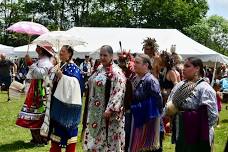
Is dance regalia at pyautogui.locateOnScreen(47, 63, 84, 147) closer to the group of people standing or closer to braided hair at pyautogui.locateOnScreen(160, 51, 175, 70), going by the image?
the group of people standing

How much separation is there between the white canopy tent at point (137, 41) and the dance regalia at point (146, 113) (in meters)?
16.1

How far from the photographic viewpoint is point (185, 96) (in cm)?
564

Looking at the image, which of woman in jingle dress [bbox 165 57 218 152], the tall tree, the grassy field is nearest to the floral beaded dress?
woman in jingle dress [bbox 165 57 218 152]

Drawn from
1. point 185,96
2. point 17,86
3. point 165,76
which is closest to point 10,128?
point 17,86

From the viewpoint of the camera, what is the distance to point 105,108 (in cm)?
652

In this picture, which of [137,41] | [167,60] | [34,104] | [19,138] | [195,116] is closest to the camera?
[195,116]

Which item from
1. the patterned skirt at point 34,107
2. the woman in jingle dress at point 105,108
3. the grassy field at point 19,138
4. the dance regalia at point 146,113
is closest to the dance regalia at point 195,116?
the dance regalia at point 146,113

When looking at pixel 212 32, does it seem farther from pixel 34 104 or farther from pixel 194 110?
pixel 194 110

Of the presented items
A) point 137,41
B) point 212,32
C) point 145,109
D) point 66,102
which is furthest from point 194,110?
point 212,32

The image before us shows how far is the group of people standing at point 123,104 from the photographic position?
5.57m

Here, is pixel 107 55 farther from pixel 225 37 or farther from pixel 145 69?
pixel 225 37

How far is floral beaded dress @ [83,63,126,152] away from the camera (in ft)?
21.2

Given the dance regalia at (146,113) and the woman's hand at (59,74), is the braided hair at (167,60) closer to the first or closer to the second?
the woman's hand at (59,74)

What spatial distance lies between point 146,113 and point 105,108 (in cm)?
60
